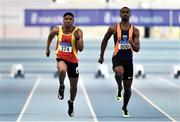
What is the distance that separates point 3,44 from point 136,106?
37.7 ft

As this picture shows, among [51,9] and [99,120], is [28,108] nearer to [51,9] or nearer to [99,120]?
[99,120]

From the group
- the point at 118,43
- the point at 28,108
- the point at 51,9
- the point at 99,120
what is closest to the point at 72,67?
the point at 118,43

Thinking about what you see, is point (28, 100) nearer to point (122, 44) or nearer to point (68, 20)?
point (122, 44)

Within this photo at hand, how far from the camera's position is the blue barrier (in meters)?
24.3

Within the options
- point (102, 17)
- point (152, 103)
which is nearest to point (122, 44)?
point (152, 103)

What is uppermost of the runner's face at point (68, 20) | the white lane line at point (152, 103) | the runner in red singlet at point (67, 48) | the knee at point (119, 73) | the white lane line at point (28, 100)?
the runner's face at point (68, 20)

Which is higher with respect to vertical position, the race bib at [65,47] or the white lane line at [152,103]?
the race bib at [65,47]

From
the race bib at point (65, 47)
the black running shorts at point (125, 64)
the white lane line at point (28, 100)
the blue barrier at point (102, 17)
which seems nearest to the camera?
the race bib at point (65, 47)

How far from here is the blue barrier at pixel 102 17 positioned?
24297mm

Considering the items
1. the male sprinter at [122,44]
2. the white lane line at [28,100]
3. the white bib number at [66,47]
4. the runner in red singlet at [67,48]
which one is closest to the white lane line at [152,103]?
the male sprinter at [122,44]

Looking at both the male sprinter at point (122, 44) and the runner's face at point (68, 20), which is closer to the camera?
the runner's face at point (68, 20)

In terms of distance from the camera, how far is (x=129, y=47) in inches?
429

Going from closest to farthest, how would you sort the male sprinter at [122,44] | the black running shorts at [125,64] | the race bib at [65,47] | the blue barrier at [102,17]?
the race bib at [65,47] < the male sprinter at [122,44] < the black running shorts at [125,64] < the blue barrier at [102,17]

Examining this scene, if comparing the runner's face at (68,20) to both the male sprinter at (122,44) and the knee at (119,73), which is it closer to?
the male sprinter at (122,44)
